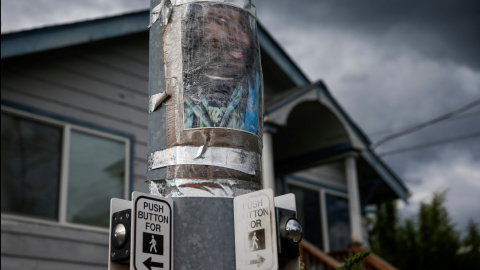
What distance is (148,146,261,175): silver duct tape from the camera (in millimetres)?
2086

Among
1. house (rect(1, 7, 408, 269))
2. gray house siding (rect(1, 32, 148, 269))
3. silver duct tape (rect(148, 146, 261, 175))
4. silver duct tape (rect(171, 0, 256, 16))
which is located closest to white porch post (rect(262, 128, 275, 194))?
house (rect(1, 7, 408, 269))

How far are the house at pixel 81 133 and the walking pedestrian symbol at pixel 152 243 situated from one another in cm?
559

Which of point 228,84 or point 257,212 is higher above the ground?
point 228,84

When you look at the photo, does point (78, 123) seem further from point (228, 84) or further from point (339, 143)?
point (228, 84)

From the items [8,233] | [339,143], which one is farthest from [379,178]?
[8,233]

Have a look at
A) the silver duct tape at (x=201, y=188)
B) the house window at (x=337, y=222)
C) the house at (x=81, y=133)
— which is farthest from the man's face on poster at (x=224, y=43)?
the house window at (x=337, y=222)

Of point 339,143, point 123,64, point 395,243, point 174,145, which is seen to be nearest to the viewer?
point 174,145

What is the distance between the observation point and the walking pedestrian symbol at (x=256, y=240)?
190 centimetres

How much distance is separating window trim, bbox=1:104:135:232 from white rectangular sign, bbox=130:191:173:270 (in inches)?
223

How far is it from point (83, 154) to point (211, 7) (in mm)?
6087

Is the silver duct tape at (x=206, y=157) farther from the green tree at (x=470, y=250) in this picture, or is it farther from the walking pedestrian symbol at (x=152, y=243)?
the green tree at (x=470, y=250)

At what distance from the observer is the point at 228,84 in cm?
218

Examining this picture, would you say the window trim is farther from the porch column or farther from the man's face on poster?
the man's face on poster

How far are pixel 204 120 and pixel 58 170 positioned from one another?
601cm
